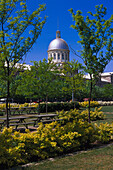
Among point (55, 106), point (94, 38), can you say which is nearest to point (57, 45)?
point (55, 106)

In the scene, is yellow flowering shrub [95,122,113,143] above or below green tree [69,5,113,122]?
below

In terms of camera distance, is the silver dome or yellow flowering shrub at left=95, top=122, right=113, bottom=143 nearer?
yellow flowering shrub at left=95, top=122, right=113, bottom=143

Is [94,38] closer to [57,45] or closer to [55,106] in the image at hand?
[55,106]

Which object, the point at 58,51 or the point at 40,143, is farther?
the point at 58,51

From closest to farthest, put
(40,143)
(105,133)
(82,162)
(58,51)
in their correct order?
(82,162), (40,143), (105,133), (58,51)

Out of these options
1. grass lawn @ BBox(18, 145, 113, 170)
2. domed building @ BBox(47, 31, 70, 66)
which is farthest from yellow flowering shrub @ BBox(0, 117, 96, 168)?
domed building @ BBox(47, 31, 70, 66)

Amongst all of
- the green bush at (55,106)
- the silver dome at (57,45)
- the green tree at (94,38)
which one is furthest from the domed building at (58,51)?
the green tree at (94,38)

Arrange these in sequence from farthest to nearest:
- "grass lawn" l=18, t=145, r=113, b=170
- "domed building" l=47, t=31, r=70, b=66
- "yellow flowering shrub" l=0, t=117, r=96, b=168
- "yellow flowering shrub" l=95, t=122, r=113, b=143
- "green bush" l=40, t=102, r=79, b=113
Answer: "domed building" l=47, t=31, r=70, b=66 → "green bush" l=40, t=102, r=79, b=113 → "yellow flowering shrub" l=95, t=122, r=113, b=143 → "yellow flowering shrub" l=0, t=117, r=96, b=168 → "grass lawn" l=18, t=145, r=113, b=170

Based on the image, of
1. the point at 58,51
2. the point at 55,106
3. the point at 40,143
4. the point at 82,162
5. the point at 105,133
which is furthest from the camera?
the point at 58,51

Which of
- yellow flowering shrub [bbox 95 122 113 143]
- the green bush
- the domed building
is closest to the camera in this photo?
yellow flowering shrub [bbox 95 122 113 143]

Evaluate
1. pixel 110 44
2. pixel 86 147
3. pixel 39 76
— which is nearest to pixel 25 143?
pixel 86 147

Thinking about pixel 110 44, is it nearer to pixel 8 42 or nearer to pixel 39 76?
pixel 8 42

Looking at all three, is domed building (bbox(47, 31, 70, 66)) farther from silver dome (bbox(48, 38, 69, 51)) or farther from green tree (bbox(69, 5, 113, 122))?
green tree (bbox(69, 5, 113, 122))

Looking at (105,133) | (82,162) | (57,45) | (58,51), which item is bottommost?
(82,162)
